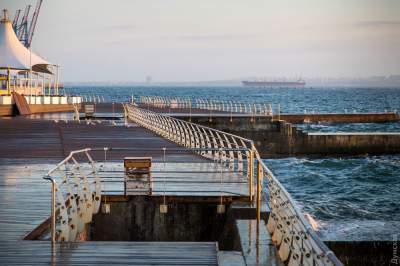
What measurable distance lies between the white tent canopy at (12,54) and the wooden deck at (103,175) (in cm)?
2332

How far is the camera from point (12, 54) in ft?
186

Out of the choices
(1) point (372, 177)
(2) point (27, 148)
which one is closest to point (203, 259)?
(2) point (27, 148)

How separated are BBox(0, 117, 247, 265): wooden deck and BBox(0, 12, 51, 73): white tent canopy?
76.5ft

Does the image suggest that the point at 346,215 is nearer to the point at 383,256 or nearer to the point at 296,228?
the point at 383,256

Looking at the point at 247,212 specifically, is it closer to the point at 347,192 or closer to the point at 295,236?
A: the point at 295,236

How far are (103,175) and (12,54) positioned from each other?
42.3 metres

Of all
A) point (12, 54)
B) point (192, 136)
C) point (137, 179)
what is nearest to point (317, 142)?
point (192, 136)

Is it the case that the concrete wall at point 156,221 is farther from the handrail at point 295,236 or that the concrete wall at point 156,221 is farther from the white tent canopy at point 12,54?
the white tent canopy at point 12,54

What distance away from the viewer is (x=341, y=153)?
4559 centimetres

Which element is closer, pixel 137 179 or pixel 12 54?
pixel 137 179

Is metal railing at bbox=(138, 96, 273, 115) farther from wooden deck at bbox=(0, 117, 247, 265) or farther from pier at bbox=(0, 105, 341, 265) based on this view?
pier at bbox=(0, 105, 341, 265)

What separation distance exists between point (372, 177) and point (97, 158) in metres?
20.7

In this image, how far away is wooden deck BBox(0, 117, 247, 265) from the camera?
28.6ft

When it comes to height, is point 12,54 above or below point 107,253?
above
